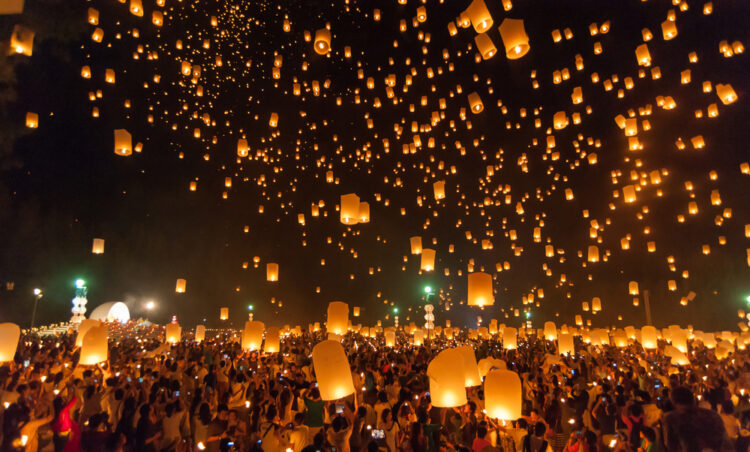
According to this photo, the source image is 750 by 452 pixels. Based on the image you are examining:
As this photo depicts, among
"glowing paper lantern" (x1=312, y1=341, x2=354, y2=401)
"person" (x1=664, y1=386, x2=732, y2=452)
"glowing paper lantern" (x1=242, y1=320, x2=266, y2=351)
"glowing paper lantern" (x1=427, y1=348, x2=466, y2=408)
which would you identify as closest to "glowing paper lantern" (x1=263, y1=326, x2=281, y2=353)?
"glowing paper lantern" (x1=242, y1=320, x2=266, y2=351)

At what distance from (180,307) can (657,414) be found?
23.6 metres

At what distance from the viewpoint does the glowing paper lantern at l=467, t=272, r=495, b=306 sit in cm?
711

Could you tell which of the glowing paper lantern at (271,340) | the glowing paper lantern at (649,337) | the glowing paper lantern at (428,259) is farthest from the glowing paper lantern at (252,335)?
the glowing paper lantern at (649,337)

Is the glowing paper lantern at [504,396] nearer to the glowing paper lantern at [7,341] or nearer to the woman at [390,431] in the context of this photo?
the woman at [390,431]

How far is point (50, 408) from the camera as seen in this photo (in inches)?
232

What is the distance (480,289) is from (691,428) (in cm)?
379

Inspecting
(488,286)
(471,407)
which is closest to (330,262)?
(488,286)

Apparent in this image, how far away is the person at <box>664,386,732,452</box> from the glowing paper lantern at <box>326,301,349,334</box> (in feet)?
21.0

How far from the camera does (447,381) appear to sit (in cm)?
468

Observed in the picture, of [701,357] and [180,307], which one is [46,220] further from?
[701,357]

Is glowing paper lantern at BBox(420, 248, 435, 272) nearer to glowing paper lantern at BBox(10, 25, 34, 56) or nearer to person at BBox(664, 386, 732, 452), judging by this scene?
person at BBox(664, 386, 732, 452)

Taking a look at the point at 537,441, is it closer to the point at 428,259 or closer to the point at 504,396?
the point at 504,396

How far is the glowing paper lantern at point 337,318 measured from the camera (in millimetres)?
9211

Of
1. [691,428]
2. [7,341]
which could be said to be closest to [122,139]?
[7,341]
